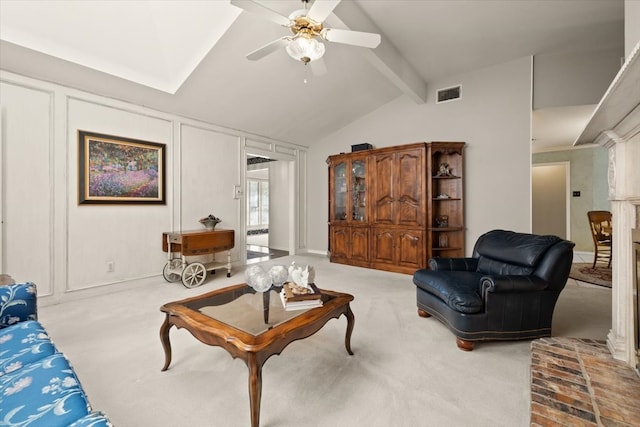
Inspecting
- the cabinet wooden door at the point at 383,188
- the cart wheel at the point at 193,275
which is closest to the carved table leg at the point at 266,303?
the cart wheel at the point at 193,275

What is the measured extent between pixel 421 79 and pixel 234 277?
14.4ft

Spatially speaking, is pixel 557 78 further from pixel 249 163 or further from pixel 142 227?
pixel 249 163

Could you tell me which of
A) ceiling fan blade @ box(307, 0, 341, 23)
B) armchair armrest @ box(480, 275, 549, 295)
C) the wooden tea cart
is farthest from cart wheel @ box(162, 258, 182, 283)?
armchair armrest @ box(480, 275, 549, 295)

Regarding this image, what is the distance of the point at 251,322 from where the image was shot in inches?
64.8

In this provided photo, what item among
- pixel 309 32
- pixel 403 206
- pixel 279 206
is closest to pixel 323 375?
pixel 309 32

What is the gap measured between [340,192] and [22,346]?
15.3ft

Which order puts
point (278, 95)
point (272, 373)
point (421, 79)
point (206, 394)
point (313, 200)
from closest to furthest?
point (206, 394)
point (272, 373)
point (278, 95)
point (421, 79)
point (313, 200)

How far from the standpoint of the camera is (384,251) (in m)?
4.87

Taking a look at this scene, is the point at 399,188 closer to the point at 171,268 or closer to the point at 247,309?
the point at 247,309

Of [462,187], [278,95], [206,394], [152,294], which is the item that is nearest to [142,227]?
[152,294]

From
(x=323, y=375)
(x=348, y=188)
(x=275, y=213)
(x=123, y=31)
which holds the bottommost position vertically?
(x=323, y=375)

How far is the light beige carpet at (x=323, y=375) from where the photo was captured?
153 centimetres

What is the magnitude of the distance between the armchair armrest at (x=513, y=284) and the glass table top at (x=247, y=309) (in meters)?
1.23

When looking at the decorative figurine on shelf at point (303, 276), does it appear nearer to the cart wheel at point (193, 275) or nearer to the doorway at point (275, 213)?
the cart wheel at point (193, 275)
